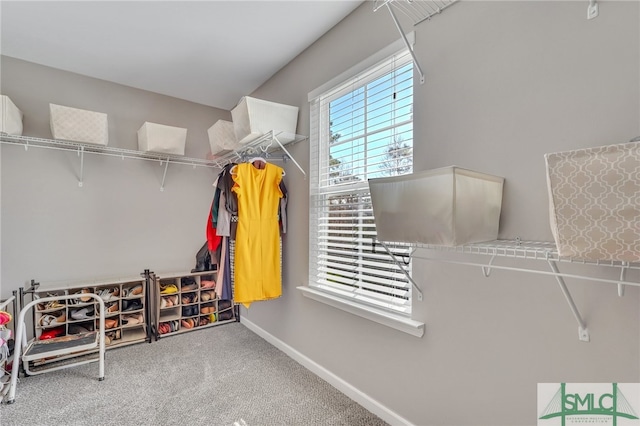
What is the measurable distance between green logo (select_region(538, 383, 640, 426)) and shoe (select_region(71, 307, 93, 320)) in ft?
10.7

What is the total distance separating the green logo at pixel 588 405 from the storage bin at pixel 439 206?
0.60 meters

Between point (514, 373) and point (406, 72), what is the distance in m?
1.55

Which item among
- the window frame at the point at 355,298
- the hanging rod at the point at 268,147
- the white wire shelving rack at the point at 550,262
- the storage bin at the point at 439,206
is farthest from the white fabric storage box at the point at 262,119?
the white wire shelving rack at the point at 550,262

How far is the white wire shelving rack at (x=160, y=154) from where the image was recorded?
2.46 meters

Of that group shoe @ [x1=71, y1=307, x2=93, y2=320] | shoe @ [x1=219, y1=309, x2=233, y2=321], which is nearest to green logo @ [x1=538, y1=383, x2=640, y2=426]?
shoe @ [x1=219, y1=309, x2=233, y2=321]

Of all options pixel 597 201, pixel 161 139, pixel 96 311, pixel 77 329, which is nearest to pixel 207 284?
pixel 96 311

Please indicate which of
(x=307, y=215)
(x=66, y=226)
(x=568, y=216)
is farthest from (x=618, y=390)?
(x=66, y=226)

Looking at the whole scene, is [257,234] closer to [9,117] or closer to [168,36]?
[168,36]

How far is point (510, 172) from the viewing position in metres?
1.26

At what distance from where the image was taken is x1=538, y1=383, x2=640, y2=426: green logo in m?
1.00

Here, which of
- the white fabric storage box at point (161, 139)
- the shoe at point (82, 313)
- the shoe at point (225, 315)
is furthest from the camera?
the shoe at point (225, 315)

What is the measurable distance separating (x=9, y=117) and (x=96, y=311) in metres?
1.70

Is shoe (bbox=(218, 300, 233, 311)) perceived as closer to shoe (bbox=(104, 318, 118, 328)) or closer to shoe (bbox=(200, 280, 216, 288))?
shoe (bbox=(200, 280, 216, 288))

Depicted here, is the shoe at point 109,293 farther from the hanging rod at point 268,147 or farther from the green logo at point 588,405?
the green logo at point 588,405
